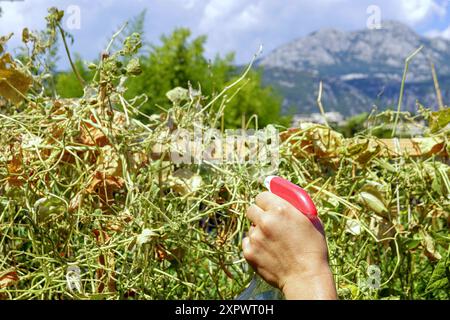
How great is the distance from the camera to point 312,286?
0.51 m

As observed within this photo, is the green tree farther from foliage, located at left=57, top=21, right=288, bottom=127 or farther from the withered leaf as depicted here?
the withered leaf

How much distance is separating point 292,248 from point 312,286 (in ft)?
0.12

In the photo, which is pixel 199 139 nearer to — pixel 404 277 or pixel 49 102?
pixel 49 102

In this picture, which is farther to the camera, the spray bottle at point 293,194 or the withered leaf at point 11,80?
the withered leaf at point 11,80

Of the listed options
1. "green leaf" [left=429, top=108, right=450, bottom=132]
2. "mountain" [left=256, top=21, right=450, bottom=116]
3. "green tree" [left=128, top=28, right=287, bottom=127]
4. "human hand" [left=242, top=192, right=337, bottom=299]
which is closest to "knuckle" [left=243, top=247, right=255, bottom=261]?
"human hand" [left=242, top=192, right=337, bottom=299]

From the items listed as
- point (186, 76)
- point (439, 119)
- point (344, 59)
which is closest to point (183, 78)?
point (186, 76)

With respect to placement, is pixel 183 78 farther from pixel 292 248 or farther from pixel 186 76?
pixel 292 248

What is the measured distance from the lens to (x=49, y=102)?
0.80 m

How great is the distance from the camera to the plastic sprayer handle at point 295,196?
50 centimetres

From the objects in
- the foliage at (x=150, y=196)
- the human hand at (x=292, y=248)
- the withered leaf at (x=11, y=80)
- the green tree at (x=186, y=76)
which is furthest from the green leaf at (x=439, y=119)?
the green tree at (x=186, y=76)

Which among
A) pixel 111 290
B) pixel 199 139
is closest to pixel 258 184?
pixel 199 139

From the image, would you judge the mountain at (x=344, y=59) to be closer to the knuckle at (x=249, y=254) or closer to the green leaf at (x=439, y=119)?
the green leaf at (x=439, y=119)

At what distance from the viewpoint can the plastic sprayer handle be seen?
0.50 m

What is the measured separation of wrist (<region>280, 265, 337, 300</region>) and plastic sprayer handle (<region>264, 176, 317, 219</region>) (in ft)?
0.17
